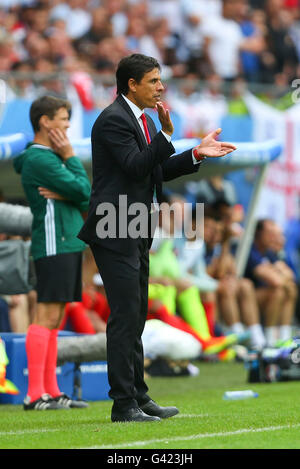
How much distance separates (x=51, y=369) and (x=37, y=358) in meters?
0.18

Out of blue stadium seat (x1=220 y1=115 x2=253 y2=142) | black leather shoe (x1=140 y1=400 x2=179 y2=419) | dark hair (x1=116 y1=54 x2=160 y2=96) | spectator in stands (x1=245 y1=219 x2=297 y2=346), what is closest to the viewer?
dark hair (x1=116 y1=54 x2=160 y2=96)

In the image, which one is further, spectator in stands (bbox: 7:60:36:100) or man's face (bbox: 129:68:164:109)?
spectator in stands (bbox: 7:60:36:100)

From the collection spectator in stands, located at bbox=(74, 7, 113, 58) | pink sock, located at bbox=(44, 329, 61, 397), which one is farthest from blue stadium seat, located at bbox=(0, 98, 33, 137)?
pink sock, located at bbox=(44, 329, 61, 397)

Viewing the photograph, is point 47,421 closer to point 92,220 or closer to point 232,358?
point 92,220

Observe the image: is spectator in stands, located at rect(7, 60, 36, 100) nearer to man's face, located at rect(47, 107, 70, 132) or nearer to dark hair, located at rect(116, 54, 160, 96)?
man's face, located at rect(47, 107, 70, 132)

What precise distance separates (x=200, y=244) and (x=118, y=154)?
6486 mm

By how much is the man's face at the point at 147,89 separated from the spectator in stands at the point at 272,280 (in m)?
7.28

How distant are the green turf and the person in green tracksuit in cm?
28

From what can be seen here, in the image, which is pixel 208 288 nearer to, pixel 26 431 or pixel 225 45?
pixel 225 45

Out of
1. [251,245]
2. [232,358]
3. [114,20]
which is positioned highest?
[114,20]

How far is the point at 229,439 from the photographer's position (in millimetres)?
4613

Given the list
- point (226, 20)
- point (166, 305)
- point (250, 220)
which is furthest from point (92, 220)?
point (226, 20)

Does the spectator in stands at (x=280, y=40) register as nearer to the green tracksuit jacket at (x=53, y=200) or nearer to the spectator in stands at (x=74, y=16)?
the spectator in stands at (x=74, y=16)

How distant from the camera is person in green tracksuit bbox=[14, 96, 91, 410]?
6.58 metres
